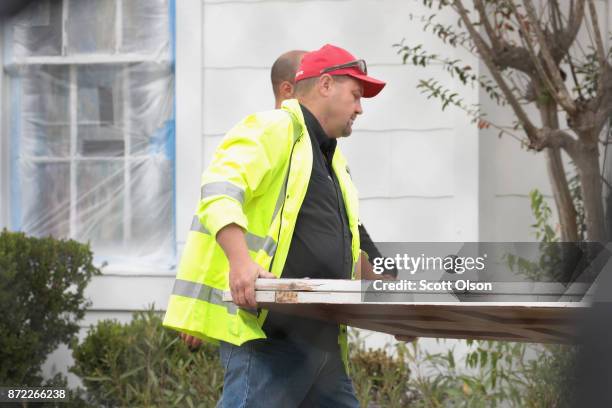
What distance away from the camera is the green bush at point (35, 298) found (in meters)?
5.86

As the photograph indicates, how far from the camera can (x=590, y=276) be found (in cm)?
200

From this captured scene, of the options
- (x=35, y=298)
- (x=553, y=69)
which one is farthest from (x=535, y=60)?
(x=35, y=298)

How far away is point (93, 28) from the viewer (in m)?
6.68

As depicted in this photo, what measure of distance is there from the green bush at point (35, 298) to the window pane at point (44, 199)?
671mm

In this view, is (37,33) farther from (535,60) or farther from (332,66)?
(332,66)

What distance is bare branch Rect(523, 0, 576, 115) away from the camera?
548 centimetres

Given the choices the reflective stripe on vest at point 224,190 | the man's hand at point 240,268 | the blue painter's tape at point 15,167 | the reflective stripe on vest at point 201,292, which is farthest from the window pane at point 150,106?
the man's hand at point 240,268

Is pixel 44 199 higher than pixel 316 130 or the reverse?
higher

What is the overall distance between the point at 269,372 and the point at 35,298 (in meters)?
3.17

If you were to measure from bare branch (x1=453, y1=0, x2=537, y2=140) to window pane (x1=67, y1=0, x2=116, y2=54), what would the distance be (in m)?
2.10

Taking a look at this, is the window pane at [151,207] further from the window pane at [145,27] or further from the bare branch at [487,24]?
the bare branch at [487,24]

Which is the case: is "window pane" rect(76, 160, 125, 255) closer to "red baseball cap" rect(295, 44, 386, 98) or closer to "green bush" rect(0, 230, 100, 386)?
"green bush" rect(0, 230, 100, 386)

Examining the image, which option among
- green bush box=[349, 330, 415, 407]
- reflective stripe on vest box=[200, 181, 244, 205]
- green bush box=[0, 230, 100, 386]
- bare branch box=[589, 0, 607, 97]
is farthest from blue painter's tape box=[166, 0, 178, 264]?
reflective stripe on vest box=[200, 181, 244, 205]

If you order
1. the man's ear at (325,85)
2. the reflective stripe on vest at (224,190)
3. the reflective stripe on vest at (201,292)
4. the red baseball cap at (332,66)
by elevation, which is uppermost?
the red baseball cap at (332,66)
